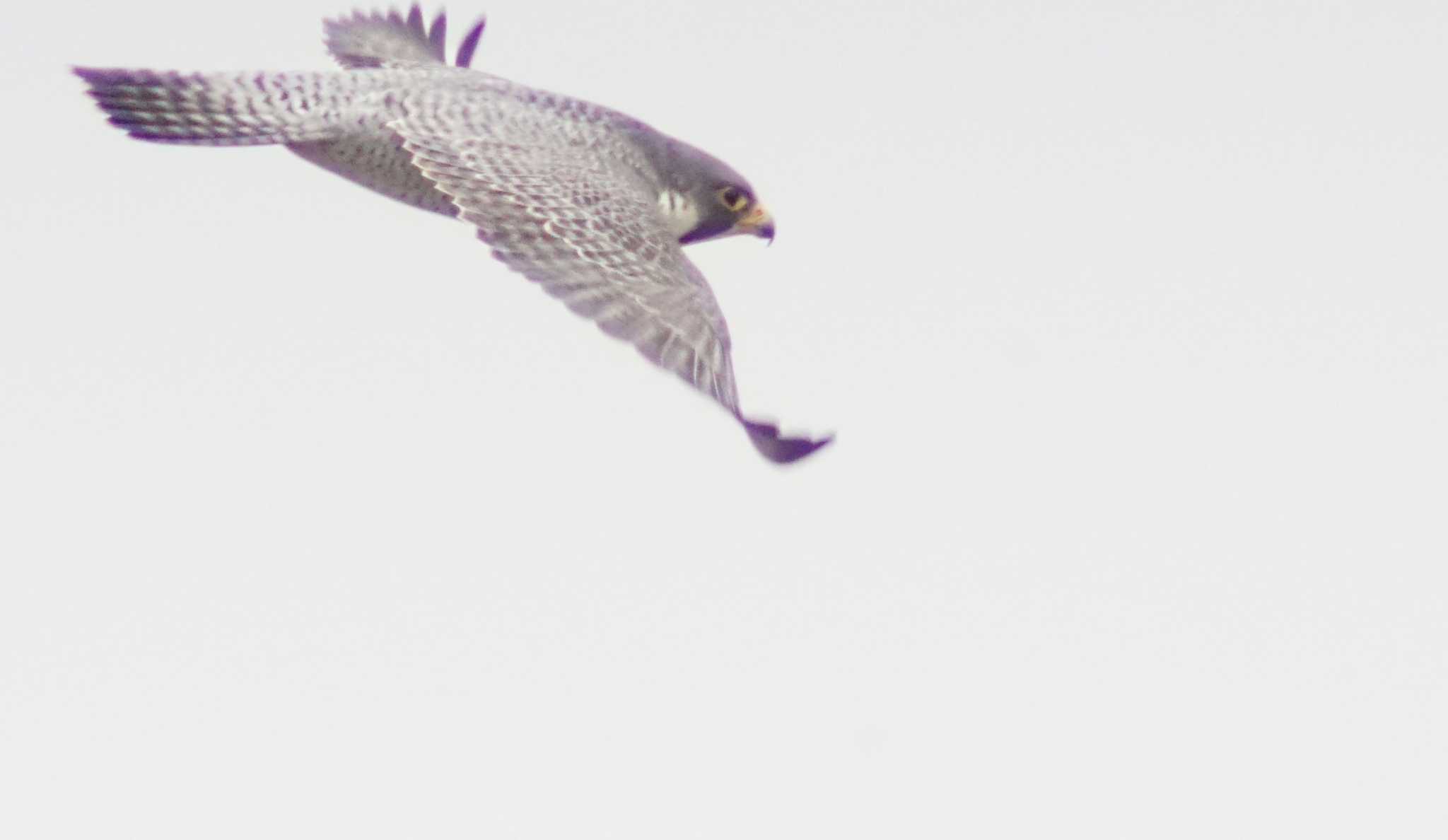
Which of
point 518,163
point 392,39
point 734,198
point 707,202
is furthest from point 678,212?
point 392,39

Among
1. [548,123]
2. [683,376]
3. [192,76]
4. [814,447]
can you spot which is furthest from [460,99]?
[814,447]

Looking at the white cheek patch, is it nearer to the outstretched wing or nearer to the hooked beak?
the hooked beak

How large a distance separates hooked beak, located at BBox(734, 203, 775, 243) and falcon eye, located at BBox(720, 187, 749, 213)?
0.06m

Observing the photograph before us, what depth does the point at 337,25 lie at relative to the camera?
10.3 metres

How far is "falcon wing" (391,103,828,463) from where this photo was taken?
6.95 m

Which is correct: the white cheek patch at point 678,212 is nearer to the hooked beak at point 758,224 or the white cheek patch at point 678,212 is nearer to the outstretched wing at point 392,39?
the hooked beak at point 758,224

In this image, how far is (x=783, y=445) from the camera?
634cm

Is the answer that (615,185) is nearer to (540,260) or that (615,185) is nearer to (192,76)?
(540,260)

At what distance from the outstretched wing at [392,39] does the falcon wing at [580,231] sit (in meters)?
1.93

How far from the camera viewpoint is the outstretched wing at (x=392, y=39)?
992 cm

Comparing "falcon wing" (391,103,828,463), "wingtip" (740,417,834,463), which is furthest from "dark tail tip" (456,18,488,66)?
"wingtip" (740,417,834,463)

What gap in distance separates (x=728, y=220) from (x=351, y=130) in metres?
1.72

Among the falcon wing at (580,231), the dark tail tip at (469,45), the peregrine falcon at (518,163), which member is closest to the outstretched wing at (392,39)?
the dark tail tip at (469,45)

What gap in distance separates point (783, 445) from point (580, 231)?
53.6 inches
